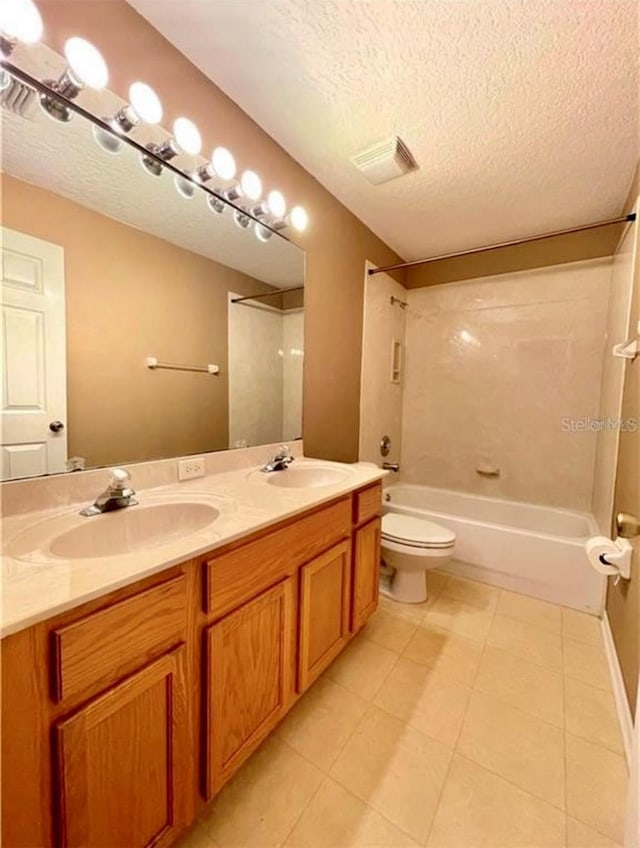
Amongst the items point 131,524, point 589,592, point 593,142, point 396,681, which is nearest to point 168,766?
point 131,524

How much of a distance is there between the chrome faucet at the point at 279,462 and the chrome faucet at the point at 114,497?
631mm

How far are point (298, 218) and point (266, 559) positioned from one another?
1.61 m

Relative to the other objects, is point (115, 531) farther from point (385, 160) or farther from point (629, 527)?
point (385, 160)

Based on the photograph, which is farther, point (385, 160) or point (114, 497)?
point (385, 160)

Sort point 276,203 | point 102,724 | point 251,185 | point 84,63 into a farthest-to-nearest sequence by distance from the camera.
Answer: point 276,203
point 251,185
point 84,63
point 102,724

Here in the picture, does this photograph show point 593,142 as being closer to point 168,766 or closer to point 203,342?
point 203,342

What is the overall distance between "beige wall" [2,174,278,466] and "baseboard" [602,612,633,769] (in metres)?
1.75

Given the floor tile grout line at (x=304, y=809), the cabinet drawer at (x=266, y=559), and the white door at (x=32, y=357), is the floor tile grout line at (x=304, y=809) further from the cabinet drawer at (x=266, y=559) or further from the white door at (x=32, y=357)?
the white door at (x=32, y=357)

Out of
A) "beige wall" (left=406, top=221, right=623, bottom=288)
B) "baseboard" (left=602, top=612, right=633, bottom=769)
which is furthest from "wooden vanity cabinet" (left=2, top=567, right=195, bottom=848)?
"beige wall" (left=406, top=221, right=623, bottom=288)

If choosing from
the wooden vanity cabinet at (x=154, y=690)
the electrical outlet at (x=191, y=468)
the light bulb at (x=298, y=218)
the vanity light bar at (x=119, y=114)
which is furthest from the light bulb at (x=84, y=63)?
the wooden vanity cabinet at (x=154, y=690)

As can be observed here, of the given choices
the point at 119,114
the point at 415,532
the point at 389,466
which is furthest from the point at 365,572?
the point at 119,114

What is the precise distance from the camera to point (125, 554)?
2.44 feet

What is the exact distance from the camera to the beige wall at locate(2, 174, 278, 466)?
1.02 m

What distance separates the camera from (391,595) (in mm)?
2027
